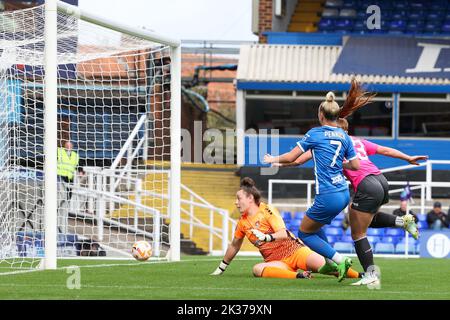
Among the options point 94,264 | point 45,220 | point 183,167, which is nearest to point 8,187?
point 94,264

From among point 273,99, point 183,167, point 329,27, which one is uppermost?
point 329,27

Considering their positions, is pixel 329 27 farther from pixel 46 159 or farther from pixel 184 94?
pixel 46 159

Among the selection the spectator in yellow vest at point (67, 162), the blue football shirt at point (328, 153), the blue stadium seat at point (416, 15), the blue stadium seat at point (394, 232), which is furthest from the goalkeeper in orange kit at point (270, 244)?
the blue stadium seat at point (416, 15)

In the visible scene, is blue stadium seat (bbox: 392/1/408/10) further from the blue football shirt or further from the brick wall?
the blue football shirt

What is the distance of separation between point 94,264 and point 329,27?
2045 centimetres

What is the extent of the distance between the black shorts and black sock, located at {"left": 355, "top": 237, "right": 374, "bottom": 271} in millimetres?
328

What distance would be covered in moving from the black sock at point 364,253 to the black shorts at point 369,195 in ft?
1.08

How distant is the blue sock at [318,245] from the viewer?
1102 cm

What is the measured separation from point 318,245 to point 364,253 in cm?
47

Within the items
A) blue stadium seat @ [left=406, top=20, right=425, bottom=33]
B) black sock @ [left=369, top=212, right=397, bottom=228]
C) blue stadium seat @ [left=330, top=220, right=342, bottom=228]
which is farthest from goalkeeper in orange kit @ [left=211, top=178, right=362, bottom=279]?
blue stadium seat @ [left=406, top=20, right=425, bottom=33]

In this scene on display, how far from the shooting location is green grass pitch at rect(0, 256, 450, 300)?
9383mm

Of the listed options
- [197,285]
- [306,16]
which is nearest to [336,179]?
[197,285]

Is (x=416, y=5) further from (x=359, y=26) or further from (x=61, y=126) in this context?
(x=61, y=126)

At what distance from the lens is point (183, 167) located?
3155 cm
